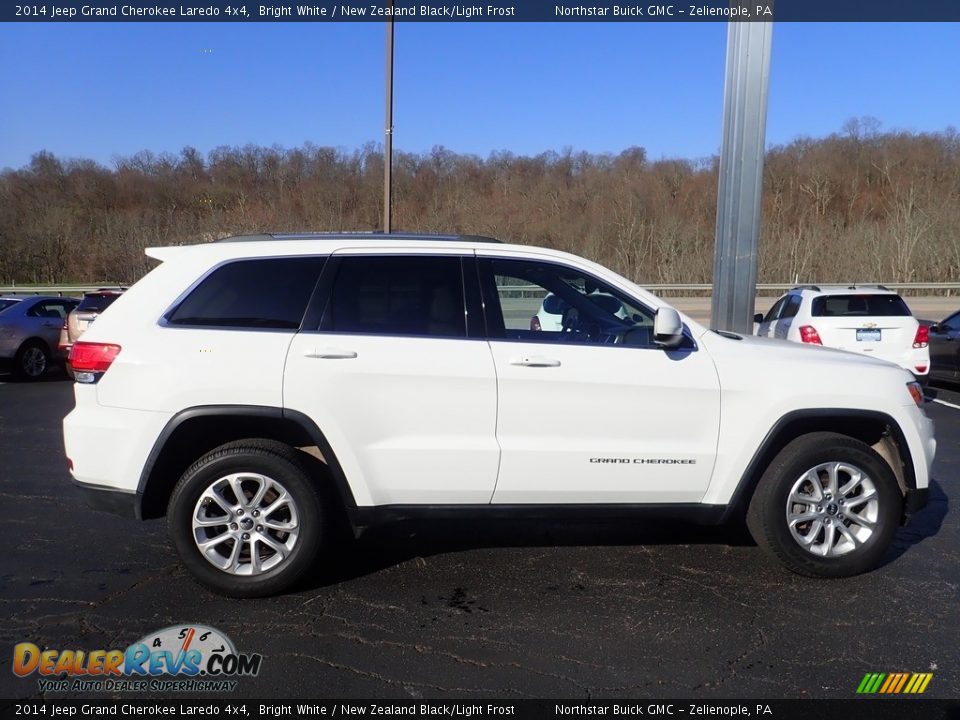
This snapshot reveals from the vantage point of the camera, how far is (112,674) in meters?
3.47

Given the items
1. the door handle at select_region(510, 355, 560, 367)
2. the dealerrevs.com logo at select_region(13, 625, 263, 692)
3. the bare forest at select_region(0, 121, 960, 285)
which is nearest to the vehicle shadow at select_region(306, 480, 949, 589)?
the dealerrevs.com logo at select_region(13, 625, 263, 692)

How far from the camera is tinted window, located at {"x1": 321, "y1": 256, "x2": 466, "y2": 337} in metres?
4.33

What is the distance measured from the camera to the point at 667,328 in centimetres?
415

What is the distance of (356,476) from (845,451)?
8.86 ft

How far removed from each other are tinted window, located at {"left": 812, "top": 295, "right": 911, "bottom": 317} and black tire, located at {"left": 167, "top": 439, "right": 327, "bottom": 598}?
8.61 metres

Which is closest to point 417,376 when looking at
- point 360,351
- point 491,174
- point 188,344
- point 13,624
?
point 360,351

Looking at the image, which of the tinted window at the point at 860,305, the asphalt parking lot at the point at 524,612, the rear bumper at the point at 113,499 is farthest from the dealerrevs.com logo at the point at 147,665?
the tinted window at the point at 860,305

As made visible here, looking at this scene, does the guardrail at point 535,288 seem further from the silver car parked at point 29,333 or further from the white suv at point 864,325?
the silver car parked at point 29,333

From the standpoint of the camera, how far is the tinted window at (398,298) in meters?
4.33

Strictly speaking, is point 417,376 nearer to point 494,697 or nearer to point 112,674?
point 494,697

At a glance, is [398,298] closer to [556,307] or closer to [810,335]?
[556,307]

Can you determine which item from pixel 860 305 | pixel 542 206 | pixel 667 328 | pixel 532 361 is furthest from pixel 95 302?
pixel 542 206

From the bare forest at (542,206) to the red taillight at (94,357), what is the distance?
42.3 m
